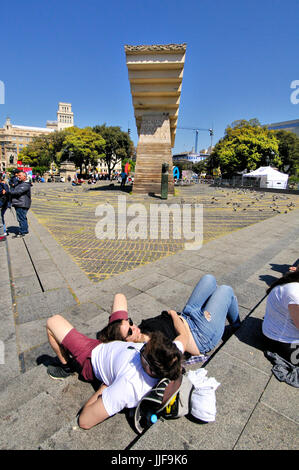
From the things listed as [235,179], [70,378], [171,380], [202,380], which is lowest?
[70,378]

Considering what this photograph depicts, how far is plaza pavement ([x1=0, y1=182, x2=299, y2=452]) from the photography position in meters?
1.67

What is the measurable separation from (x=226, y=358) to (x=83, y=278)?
310 centimetres

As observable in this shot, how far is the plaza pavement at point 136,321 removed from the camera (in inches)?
65.7

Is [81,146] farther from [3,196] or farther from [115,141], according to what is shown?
[3,196]

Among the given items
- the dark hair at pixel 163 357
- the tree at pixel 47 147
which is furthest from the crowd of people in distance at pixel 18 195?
the tree at pixel 47 147

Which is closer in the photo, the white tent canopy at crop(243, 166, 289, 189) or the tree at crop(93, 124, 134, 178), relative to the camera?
the white tent canopy at crop(243, 166, 289, 189)

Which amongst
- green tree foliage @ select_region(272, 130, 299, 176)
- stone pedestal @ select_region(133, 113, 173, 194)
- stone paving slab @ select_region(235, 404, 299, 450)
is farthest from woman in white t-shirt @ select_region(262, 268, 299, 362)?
green tree foliage @ select_region(272, 130, 299, 176)

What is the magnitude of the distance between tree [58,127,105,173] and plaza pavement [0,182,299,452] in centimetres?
4191

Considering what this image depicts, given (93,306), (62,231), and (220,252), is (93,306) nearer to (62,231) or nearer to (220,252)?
(220,252)

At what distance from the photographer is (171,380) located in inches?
65.9

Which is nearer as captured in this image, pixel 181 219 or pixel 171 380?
pixel 171 380

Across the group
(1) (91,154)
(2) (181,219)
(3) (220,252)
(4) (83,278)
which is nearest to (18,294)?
(4) (83,278)

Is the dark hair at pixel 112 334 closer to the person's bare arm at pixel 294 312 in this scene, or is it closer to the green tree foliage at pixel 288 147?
the person's bare arm at pixel 294 312

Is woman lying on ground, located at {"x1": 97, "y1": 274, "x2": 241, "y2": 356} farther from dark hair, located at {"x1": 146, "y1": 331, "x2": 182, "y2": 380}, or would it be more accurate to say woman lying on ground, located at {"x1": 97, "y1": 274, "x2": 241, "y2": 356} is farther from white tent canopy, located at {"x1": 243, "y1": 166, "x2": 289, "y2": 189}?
white tent canopy, located at {"x1": 243, "y1": 166, "x2": 289, "y2": 189}
